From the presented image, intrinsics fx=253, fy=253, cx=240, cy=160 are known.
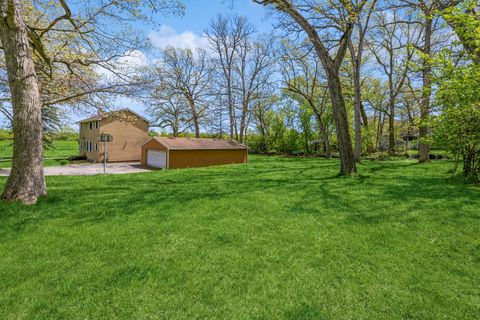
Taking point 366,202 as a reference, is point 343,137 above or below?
above

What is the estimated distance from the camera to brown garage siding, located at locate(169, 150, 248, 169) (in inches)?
695

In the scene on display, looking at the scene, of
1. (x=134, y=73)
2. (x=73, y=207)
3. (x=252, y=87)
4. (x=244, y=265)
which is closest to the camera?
(x=244, y=265)

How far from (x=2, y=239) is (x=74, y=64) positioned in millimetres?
7566

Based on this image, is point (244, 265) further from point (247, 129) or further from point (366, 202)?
point (247, 129)

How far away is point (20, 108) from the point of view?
5.11 meters

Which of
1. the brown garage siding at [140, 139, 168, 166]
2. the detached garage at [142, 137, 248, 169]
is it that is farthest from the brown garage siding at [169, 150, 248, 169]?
the brown garage siding at [140, 139, 168, 166]

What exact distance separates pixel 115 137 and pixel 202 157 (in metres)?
10.1

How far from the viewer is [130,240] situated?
3.65 meters

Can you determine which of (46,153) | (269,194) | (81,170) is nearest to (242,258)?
(269,194)

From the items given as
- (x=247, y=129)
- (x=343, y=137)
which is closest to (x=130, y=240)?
(x=343, y=137)

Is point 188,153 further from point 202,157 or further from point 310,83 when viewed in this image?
point 310,83

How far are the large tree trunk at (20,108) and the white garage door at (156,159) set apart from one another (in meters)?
12.6

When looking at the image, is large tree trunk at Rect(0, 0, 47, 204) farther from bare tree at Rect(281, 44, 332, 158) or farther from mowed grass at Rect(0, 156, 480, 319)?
bare tree at Rect(281, 44, 332, 158)

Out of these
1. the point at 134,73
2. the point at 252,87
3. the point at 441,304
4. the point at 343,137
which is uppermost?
the point at 252,87
